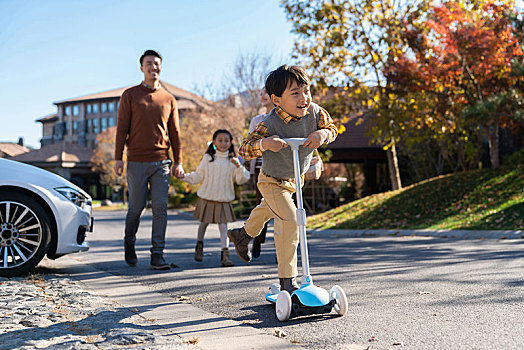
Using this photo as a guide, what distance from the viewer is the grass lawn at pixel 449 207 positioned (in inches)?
438

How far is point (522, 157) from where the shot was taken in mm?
15883

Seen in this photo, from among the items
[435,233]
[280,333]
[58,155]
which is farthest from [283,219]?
[58,155]

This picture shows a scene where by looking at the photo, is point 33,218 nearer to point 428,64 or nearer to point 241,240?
point 241,240

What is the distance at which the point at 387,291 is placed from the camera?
173 inches

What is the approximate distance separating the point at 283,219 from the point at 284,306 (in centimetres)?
64

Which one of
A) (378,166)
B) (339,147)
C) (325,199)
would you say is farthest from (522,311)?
(378,166)

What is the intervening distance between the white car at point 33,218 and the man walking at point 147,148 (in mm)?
647

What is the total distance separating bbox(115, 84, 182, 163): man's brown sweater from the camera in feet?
20.3

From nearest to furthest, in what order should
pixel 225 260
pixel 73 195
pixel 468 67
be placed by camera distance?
pixel 73 195 < pixel 225 260 < pixel 468 67

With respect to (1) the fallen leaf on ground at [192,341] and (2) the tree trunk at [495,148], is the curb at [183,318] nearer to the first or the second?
(1) the fallen leaf on ground at [192,341]

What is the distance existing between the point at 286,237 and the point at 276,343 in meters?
1.00

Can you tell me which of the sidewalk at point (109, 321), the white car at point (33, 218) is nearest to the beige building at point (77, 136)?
the white car at point (33, 218)

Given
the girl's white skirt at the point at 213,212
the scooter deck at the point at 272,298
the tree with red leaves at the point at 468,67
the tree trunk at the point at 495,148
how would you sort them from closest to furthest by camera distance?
Result: 1. the scooter deck at the point at 272,298
2. the girl's white skirt at the point at 213,212
3. the tree with red leaves at the point at 468,67
4. the tree trunk at the point at 495,148

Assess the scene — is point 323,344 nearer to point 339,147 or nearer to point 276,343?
point 276,343
